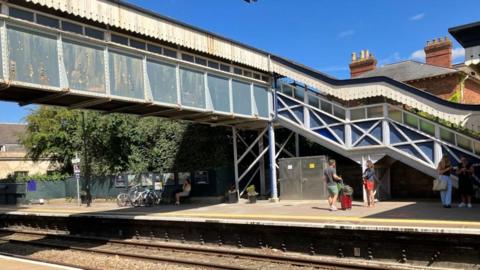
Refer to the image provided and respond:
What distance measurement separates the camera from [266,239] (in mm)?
13172

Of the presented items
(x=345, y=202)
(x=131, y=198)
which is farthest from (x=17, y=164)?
(x=345, y=202)

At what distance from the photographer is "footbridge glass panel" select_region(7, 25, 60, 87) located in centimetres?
1199

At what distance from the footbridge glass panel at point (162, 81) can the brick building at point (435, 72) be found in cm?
2006

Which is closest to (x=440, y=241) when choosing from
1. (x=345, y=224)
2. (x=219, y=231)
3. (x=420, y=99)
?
(x=345, y=224)

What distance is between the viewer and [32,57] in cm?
1237

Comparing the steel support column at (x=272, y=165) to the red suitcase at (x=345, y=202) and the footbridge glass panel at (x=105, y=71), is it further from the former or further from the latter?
the red suitcase at (x=345, y=202)

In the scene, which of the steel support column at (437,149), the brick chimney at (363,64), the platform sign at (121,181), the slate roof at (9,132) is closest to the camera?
the steel support column at (437,149)

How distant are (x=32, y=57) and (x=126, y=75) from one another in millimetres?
3061

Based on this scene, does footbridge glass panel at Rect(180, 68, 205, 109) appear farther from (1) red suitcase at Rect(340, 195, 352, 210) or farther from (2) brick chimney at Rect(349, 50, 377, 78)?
(2) brick chimney at Rect(349, 50, 377, 78)

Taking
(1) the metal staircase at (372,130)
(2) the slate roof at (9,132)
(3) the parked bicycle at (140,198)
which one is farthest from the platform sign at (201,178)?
(2) the slate roof at (9,132)

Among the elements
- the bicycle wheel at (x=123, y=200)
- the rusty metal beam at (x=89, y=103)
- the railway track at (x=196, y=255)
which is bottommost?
the railway track at (x=196, y=255)

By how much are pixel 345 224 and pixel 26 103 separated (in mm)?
9306

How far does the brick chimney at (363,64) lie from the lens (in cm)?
3862

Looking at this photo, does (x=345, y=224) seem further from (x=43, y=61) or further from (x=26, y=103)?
(x=26, y=103)
